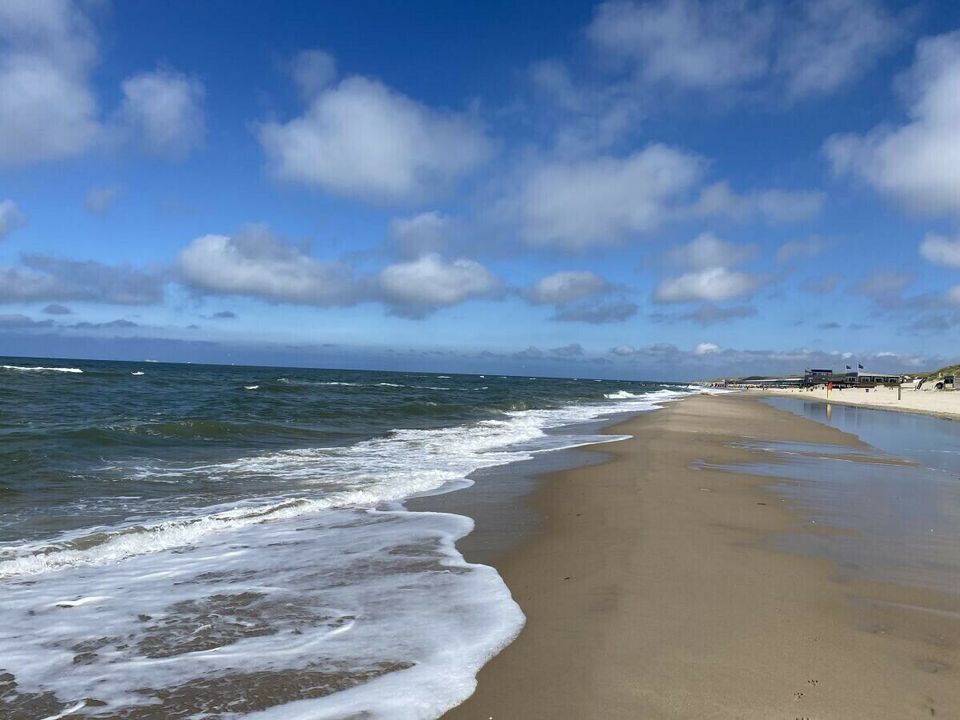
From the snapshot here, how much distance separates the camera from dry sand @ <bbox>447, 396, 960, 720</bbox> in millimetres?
3391

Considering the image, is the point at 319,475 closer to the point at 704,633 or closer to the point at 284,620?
the point at 284,620

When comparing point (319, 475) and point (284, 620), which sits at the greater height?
point (284, 620)

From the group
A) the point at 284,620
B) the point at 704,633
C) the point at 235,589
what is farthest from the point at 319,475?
the point at 704,633

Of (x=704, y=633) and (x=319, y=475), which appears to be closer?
(x=704, y=633)

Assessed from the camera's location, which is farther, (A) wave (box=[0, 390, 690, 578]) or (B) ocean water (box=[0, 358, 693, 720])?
(A) wave (box=[0, 390, 690, 578])

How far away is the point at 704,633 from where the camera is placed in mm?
4273

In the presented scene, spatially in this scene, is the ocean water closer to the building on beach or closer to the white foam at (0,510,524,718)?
the white foam at (0,510,524,718)

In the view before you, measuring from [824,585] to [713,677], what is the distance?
236cm

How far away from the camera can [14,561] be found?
6.37m

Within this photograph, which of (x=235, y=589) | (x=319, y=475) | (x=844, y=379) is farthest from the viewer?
(x=844, y=379)

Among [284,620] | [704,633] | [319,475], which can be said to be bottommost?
[319,475]

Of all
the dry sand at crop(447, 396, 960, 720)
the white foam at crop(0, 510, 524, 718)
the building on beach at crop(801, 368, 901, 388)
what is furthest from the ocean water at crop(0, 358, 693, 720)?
the building on beach at crop(801, 368, 901, 388)

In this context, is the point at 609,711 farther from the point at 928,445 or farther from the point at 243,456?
the point at 928,445

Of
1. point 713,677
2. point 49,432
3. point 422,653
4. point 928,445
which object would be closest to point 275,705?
point 422,653
